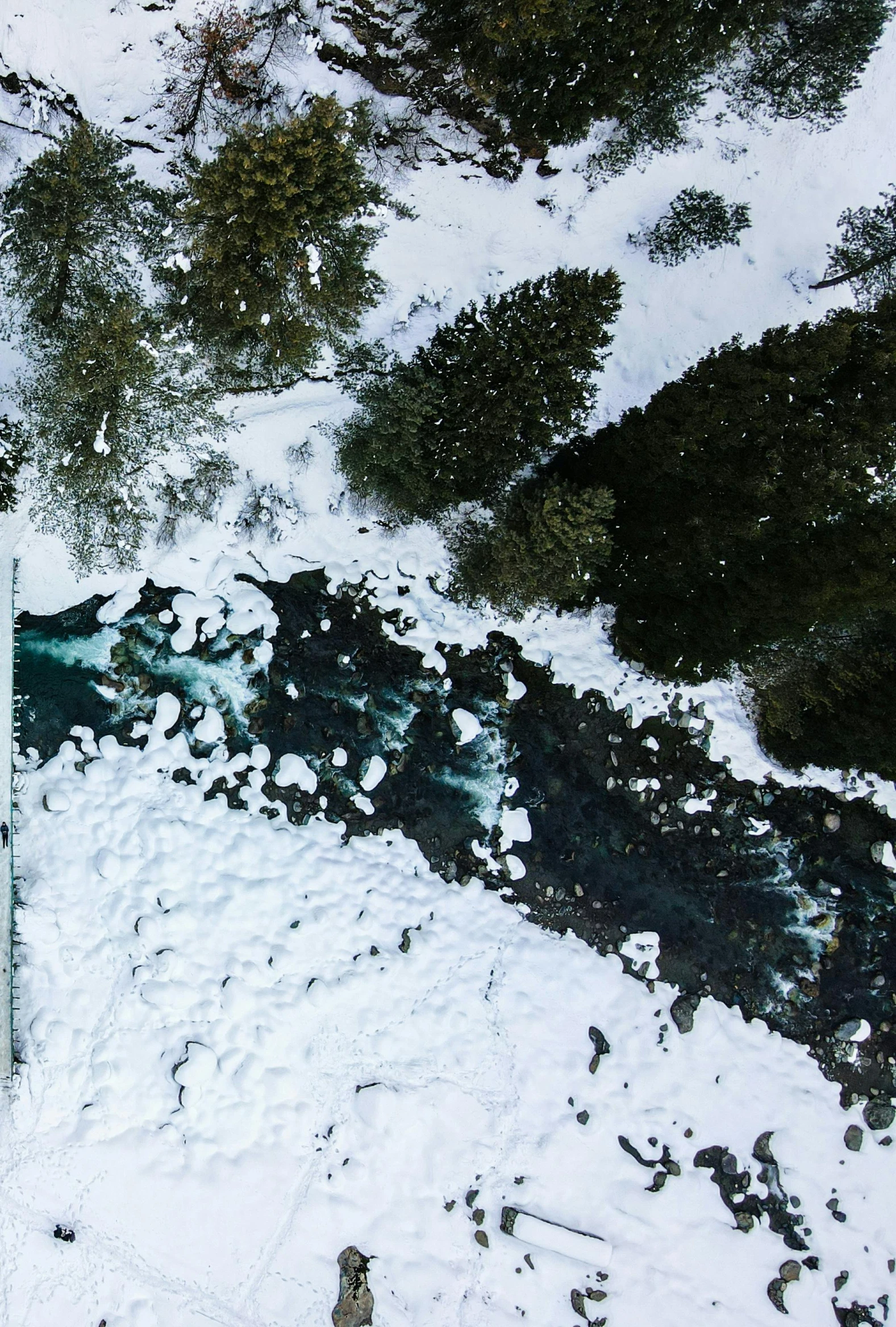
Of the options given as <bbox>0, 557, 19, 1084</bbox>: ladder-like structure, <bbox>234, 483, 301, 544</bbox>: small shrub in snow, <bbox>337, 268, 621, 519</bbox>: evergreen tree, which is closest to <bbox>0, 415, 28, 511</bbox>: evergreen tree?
<bbox>0, 557, 19, 1084</bbox>: ladder-like structure

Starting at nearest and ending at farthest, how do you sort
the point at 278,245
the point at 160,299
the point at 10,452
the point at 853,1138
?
the point at 278,245, the point at 160,299, the point at 10,452, the point at 853,1138

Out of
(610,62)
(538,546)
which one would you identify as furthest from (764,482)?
(610,62)

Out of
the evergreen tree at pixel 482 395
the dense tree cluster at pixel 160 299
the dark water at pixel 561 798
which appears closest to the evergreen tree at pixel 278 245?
the dense tree cluster at pixel 160 299

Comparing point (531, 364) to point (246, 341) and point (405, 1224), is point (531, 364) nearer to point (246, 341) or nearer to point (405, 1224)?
point (246, 341)

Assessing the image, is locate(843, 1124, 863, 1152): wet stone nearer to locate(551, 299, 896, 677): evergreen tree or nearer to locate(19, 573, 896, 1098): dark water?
locate(19, 573, 896, 1098): dark water

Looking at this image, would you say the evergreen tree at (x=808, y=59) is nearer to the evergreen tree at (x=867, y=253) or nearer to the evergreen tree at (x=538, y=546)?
the evergreen tree at (x=867, y=253)

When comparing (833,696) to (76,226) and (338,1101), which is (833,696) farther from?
(76,226)
